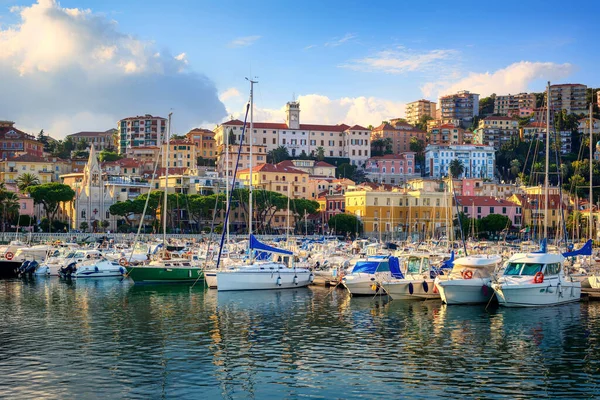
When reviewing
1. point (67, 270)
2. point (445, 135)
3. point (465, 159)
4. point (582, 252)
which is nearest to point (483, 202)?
point (465, 159)

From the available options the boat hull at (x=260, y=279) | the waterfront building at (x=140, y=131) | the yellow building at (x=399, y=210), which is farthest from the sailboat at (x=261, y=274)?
the waterfront building at (x=140, y=131)

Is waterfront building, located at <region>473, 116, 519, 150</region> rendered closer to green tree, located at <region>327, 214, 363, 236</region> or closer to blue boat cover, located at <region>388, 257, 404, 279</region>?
green tree, located at <region>327, 214, 363, 236</region>

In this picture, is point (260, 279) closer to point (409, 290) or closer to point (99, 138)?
point (409, 290)

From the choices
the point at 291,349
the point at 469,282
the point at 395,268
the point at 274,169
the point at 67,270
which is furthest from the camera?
the point at 274,169

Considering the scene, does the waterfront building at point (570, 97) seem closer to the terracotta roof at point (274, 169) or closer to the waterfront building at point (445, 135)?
the waterfront building at point (445, 135)

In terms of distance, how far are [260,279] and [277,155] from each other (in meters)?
109

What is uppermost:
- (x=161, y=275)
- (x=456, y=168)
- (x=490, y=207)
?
(x=456, y=168)

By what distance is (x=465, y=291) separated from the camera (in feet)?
118

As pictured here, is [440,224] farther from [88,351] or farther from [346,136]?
[88,351]

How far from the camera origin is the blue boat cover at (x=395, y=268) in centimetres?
4010

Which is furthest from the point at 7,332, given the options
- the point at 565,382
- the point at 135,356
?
the point at 565,382

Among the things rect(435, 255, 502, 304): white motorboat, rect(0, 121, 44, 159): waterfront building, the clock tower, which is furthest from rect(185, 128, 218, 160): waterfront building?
rect(435, 255, 502, 304): white motorboat

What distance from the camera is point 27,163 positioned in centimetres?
12381

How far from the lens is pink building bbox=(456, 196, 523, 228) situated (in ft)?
372
